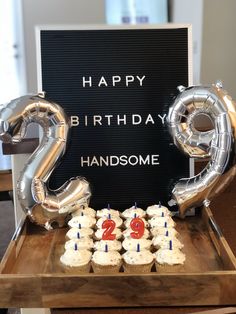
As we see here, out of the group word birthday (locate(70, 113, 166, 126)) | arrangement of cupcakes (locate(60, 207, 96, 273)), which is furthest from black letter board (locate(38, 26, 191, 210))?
arrangement of cupcakes (locate(60, 207, 96, 273))

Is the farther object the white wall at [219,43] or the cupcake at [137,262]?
the white wall at [219,43]

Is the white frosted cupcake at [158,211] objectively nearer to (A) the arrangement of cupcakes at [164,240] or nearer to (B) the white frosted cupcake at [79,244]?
(A) the arrangement of cupcakes at [164,240]

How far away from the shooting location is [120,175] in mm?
1224

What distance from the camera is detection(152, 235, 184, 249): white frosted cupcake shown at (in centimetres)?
100

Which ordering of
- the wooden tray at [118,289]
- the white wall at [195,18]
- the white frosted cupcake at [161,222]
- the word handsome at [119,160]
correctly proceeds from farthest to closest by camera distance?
the white wall at [195,18]
the word handsome at [119,160]
the white frosted cupcake at [161,222]
the wooden tray at [118,289]

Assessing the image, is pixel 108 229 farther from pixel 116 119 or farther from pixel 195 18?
pixel 195 18

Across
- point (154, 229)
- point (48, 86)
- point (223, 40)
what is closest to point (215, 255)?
point (154, 229)

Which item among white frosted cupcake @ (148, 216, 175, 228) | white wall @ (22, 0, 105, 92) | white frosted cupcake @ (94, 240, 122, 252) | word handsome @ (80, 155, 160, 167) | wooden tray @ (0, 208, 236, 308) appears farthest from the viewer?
white wall @ (22, 0, 105, 92)

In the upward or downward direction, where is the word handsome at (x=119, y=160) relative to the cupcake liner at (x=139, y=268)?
upward

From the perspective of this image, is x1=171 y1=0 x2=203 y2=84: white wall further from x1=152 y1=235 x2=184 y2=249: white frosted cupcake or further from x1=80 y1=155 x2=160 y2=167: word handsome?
x1=152 y1=235 x2=184 y2=249: white frosted cupcake

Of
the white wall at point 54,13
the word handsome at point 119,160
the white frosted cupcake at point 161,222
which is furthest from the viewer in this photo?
the white wall at point 54,13

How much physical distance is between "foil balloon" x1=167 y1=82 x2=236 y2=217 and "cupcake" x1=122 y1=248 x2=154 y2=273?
23 centimetres

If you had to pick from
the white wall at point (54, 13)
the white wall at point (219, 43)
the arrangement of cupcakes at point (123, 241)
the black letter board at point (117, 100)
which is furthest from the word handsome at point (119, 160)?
the white wall at point (54, 13)

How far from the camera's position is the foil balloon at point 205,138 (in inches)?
42.2
